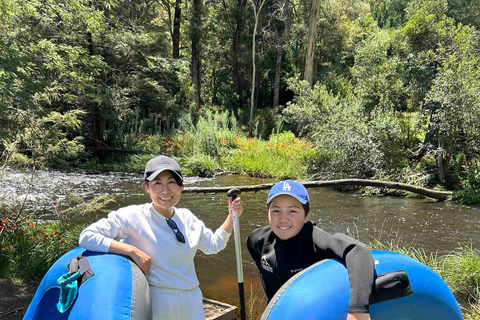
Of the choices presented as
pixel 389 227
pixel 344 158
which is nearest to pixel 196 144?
pixel 344 158

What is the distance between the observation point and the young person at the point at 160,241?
2033 mm

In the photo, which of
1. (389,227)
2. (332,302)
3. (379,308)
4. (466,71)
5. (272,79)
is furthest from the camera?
(272,79)

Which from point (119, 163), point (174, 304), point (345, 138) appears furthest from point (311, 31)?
point (174, 304)

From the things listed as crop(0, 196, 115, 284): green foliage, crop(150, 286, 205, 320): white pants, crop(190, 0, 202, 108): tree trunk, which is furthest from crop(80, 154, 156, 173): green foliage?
crop(150, 286, 205, 320): white pants

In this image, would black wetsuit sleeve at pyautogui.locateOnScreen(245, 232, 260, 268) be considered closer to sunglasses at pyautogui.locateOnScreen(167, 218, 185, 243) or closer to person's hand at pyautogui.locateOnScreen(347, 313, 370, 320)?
sunglasses at pyautogui.locateOnScreen(167, 218, 185, 243)

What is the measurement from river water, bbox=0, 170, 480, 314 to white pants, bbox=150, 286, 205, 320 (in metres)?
2.44

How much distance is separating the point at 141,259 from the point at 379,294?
3.78 ft

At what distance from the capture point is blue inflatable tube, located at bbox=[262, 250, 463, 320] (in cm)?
165

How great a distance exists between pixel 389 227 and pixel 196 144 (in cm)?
985

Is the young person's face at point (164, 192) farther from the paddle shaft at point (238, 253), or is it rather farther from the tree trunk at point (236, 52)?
the tree trunk at point (236, 52)

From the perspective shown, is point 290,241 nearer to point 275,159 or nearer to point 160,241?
point 160,241


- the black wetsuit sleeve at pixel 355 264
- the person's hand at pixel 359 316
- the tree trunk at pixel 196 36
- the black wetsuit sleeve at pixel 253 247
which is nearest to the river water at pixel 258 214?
the black wetsuit sleeve at pixel 253 247

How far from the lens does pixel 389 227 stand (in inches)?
317

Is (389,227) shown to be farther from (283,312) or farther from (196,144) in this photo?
(196,144)
